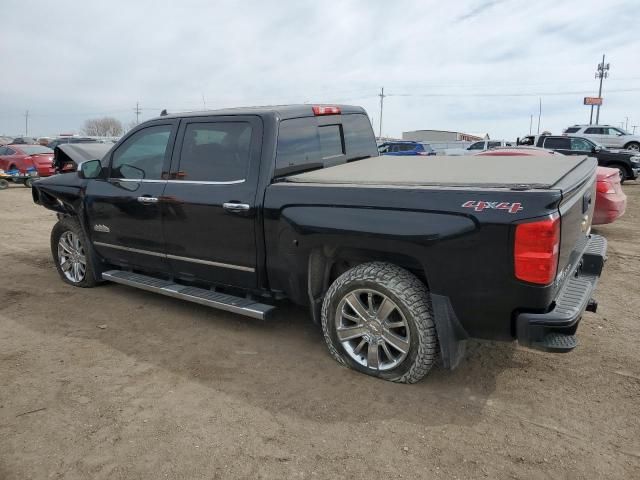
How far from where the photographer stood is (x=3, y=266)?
6.59 m

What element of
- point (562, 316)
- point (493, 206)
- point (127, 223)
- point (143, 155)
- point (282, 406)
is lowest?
point (282, 406)

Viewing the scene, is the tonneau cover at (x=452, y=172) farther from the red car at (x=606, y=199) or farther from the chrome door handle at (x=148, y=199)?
the red car at (x=606, y=199)

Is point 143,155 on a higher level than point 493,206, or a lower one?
higher

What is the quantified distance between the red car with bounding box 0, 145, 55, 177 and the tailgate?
61.1ft

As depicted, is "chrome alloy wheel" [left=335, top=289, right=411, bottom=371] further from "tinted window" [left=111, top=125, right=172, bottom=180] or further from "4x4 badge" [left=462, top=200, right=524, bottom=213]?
"tinted window" [left=111, top=125, right=172, bottom=180]

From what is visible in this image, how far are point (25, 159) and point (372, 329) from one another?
19252 millimetres

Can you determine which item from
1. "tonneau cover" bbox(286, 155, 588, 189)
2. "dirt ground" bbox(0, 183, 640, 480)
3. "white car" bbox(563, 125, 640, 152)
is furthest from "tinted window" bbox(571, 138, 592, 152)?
"tonneau cover" bbox(286, 155, 588, 189)

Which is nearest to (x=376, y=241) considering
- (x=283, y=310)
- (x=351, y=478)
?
(x=351, y=478)

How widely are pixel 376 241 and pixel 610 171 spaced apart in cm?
560

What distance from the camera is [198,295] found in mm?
4227

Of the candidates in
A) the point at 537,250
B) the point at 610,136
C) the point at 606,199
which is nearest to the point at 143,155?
the point at 537,250

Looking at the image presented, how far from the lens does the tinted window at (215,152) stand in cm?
390

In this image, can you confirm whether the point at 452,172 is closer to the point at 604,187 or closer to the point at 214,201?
the point at 214,201

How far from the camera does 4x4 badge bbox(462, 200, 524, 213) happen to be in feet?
8.64
